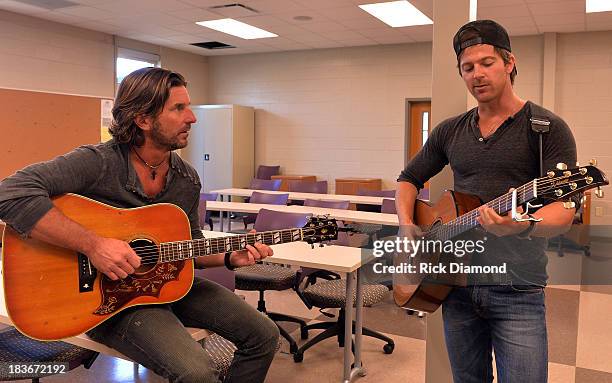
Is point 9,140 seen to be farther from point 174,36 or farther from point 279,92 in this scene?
point 279,92

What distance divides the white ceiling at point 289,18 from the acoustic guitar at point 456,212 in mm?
4837

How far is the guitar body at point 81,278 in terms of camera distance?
5.33 feet

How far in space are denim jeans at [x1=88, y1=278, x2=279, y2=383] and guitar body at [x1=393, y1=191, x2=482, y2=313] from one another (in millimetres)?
530

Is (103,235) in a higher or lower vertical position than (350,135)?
lower

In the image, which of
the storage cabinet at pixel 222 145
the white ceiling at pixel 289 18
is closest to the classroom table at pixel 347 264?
the white ceiling at pixel 289 18

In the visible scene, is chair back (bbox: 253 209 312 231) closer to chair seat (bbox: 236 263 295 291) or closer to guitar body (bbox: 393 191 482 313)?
chair seat (bbox: 236 263 295 291)

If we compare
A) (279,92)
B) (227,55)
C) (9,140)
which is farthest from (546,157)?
(227,55)

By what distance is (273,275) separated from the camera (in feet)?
11.3

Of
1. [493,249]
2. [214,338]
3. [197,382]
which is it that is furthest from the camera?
[214,338]

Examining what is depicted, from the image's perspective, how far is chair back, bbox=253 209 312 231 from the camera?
367 cm

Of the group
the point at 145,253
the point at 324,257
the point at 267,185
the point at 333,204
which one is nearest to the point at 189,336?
the point at 145,253

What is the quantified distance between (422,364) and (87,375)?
196cm

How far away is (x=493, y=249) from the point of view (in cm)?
151

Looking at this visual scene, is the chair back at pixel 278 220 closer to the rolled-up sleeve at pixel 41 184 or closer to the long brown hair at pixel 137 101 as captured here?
the long brown hair at pixel 137 101
